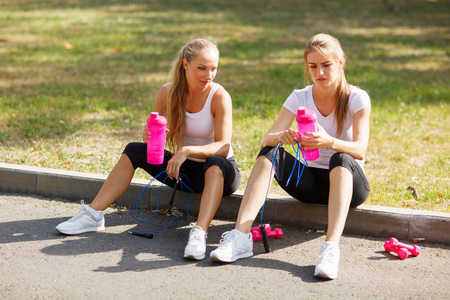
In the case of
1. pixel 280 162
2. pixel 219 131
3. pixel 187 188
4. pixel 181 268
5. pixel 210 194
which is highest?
pixel 219 131

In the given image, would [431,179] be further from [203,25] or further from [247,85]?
[203,25]

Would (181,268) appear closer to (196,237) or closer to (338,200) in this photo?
(196,237)

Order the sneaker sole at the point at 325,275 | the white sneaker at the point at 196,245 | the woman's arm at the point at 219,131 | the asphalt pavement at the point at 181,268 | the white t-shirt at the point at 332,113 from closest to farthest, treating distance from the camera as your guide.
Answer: the asphalt pavement at the point at 181,268, the sneaker sole at the point at 325,275, the white sneaker at the point at 196,245, the white t-shirt at the point at 332,113, the woman's arm at the point at 219,131

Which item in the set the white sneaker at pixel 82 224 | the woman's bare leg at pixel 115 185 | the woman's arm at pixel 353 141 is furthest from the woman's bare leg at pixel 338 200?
the white sneaker at pixel 82 224

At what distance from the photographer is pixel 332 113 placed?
14.0ft

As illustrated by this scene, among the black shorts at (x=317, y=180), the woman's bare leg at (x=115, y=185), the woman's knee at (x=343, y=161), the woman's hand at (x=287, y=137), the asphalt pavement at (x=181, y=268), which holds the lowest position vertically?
the asphalt pavement at (x=181, y=268)

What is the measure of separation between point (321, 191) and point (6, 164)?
2775mm

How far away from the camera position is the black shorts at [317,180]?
3957mm

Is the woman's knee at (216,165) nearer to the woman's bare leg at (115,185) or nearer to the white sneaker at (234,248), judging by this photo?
the white sneaker at (234,248)

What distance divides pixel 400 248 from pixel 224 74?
6.01 m

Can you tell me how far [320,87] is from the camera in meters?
4.24

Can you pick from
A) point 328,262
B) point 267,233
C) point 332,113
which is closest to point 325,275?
point 328,262

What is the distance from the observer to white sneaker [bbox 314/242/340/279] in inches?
141

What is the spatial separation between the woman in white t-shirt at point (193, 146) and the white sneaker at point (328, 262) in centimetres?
83
